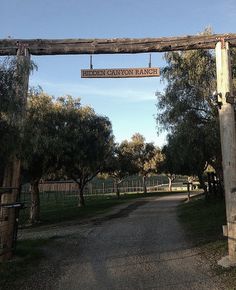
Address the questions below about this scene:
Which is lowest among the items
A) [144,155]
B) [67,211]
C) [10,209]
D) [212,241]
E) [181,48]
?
[212,241]

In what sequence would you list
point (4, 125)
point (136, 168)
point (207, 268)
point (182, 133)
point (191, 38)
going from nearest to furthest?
point (4, 125), point (207, 268), point (191, 38), point (182, 133), point (136, 168)

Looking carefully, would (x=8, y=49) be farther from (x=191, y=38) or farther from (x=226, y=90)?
(x=226, y=90)

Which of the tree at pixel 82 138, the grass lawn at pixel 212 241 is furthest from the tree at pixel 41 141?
the grass lawn at pixel 212 241

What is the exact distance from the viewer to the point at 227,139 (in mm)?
10586

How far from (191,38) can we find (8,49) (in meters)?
4.38

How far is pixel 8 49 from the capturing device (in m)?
11.1

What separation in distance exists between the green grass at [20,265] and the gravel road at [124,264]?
0.84ft

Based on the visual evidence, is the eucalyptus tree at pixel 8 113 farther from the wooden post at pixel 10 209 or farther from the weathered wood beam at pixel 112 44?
the weathered wood beam at pixel 112 44

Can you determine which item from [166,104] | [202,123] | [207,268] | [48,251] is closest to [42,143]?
[166,104]

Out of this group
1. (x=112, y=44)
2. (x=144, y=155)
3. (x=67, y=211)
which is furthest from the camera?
(x=144, y=155)

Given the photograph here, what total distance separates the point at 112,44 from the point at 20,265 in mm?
5508

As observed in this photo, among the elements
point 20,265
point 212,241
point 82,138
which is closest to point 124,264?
point 20,265

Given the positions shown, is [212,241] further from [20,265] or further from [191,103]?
[191,103]

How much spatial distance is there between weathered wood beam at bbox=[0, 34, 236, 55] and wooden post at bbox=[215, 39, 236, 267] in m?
0.54
